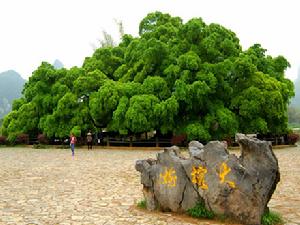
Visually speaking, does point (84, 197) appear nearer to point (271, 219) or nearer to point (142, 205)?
point (142, 205)

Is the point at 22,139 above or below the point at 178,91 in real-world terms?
below

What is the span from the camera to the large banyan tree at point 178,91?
24812mm

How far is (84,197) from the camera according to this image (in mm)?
9938

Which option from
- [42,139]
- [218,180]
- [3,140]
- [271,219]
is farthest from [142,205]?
[3,140]

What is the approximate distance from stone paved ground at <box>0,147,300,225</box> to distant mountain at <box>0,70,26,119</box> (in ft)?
461

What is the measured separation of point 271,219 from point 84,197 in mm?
4657

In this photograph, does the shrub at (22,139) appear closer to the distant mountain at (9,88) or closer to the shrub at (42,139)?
the shrub at (42,139)

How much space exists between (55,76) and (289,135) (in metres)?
18.3

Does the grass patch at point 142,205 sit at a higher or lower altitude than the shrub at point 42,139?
lower

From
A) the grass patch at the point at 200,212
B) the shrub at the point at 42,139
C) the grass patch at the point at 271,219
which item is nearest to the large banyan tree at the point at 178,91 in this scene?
the shrub at the point at 42,139

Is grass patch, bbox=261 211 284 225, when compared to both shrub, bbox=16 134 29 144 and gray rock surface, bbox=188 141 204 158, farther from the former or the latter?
shrub, bbox=16 134 29 144

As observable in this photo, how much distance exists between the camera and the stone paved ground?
7711 mm

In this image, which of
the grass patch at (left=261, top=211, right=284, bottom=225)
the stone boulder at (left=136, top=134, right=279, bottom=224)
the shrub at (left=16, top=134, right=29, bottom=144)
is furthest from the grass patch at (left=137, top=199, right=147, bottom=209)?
the shrub at (left=16, top=134, right=29, bottom=144)

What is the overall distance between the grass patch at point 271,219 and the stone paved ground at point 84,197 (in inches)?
9.4
